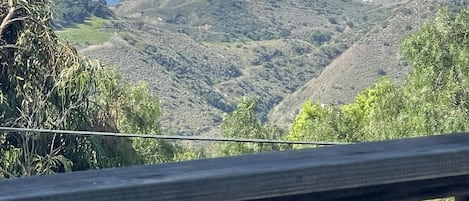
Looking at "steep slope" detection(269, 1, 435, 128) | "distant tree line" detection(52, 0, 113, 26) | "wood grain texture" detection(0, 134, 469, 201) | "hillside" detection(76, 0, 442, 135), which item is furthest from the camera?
"distant tree line" detection(52, 0, 113, 26)

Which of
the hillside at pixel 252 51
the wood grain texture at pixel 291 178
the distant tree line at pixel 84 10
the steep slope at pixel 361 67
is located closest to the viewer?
the wood grain texture at pixel 291 178

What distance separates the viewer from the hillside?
4572 cm

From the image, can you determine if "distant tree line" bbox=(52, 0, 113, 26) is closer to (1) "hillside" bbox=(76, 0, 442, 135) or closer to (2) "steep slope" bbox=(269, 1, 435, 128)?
(1) "hillside" bbox=(76, 0, 442, 135)

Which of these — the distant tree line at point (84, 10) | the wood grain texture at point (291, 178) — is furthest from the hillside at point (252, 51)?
the wood grain texture at point (291, 178)

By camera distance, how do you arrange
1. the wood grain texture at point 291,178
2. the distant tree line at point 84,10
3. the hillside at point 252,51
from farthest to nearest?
the distant tree line at point 84,10
the hillside at point 252,51
the wood grain texture at point 291,178

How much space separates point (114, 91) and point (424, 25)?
7.35 metres

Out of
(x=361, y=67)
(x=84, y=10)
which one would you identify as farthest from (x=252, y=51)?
(x=361, y=67)

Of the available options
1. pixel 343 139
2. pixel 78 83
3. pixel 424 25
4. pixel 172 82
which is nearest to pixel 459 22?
pixel 424 25

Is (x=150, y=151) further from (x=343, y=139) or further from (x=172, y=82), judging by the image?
(x=172, y=82)

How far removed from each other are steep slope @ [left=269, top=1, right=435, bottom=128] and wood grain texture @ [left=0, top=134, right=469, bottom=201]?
4040cm

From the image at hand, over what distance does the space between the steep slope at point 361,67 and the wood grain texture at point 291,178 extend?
4040cm

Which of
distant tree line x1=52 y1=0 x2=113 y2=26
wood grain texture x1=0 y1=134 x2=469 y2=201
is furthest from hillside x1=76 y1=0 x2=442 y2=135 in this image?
wood grain texture x1=0 y1=134 x2=469 y2=201

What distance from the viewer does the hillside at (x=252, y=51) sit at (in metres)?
45.7

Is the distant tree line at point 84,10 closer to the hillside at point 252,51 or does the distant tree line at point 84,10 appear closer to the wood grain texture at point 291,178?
the hillside at point 252,51
